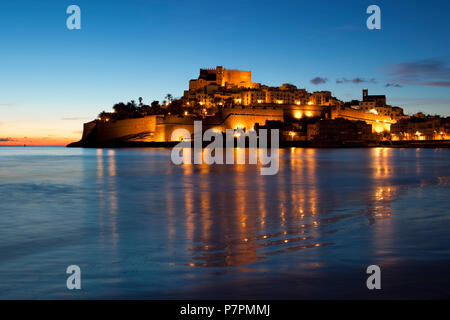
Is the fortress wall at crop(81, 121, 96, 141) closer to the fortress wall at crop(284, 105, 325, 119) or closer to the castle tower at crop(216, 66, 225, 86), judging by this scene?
the castle tower at crop(216, 66, 225, 86)

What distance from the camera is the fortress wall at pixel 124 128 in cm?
7350

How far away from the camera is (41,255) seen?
193 inches

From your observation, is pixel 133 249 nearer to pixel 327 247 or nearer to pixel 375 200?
pixel 327 247

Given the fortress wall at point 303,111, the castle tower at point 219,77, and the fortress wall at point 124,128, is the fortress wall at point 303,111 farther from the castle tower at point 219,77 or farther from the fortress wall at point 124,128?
the fortress wall at point 124,128

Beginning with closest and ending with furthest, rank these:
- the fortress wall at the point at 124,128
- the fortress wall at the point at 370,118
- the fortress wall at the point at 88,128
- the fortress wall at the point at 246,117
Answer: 1. the fortress wall at the point at 124,128
2. the fortress wall at the point at 246,117
3. the fortress wall at the point at 370,118
4. the fortress wall at the point at 88,128

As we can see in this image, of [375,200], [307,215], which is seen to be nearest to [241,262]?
[307,215]

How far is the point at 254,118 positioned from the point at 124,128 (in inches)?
914

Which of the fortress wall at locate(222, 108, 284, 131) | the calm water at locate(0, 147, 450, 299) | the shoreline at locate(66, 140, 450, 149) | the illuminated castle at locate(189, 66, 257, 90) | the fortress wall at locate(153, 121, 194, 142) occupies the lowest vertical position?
the calm water at locate(0, 147, 450, 299)

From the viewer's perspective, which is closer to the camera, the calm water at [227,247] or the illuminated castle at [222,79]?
the calm water at [227,247]

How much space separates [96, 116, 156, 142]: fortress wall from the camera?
241 ft

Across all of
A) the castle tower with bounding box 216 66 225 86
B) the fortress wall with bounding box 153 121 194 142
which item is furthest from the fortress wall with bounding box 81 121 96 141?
the castle tower with bounding box 216 66 225 86

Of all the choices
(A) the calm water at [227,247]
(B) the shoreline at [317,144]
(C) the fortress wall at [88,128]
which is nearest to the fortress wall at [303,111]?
(B) the shoreline at [317,144]

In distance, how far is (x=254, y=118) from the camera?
76188 millimetres

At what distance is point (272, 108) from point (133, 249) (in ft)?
247
